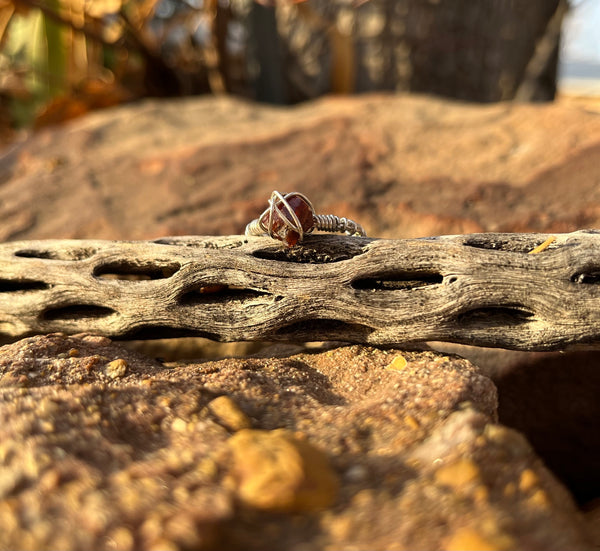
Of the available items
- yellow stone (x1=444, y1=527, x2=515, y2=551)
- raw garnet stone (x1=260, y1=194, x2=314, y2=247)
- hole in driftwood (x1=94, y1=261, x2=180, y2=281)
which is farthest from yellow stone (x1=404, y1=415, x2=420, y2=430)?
hole in driftwood (x1=94, y1=261, x2=180, y2=281)

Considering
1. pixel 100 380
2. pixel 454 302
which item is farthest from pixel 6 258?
pixel 454 302

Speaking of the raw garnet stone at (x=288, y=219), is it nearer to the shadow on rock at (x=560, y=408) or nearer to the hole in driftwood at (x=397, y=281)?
the hole in driftwood at (x=397, y=281)

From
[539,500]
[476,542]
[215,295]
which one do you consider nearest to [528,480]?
[539,500]

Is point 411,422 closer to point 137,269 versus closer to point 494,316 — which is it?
point 494,316

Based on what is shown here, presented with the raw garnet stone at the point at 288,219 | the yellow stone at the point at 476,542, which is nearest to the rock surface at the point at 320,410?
the yellow stone at the point at 476,542

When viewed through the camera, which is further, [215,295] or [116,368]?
[215,295]

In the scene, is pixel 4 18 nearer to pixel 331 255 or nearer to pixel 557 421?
pixel 331 255
